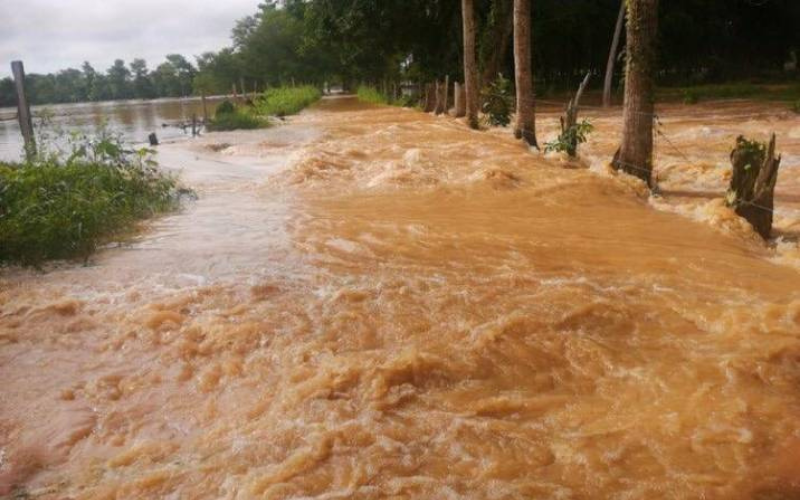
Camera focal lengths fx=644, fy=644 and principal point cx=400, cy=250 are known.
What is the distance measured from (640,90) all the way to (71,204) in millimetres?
7717

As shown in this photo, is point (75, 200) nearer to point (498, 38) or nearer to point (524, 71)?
point (524, 71)

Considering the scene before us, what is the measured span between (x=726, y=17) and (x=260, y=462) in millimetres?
34956

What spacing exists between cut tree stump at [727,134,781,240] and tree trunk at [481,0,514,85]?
16388mm

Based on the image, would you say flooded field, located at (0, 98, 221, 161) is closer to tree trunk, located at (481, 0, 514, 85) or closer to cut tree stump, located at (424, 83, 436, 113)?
cut tree stump, located at (424, 83, 436, 113)

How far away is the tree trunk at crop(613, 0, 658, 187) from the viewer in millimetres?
9086

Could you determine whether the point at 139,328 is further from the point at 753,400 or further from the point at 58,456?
the point at 753,400

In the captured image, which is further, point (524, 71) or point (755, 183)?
point (524, 71)

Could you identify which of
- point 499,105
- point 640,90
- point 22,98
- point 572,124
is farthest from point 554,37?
point 22,98

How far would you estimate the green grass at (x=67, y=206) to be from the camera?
6.83 m

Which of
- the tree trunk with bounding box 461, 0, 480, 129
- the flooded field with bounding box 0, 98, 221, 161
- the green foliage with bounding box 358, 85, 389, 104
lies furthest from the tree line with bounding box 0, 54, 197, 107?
the tree trunk with bounding box 461, 0, 480, 129

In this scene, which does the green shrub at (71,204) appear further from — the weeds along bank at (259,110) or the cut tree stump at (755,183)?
the weeds along bank at (259,110)

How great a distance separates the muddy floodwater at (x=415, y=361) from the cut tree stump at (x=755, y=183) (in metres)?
0.23

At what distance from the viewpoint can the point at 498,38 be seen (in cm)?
2333

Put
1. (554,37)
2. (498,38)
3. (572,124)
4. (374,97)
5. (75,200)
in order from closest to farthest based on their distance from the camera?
(75,200)
(572,124)
(498,38)
(554,37)
(374,97)
